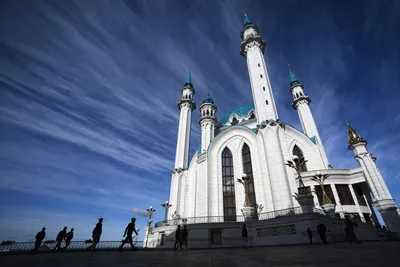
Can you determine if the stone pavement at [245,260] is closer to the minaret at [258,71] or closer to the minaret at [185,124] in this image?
the minaret at [258,71]

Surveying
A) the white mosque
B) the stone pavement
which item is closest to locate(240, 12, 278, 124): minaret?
the white mosque

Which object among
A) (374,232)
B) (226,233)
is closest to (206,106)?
(226,233)

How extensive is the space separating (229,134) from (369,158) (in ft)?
54.9

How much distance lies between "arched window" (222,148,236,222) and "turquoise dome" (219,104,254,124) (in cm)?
1387

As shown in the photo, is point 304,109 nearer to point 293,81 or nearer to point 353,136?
point 293,81

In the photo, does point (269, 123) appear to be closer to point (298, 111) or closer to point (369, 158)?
point (369, 158)

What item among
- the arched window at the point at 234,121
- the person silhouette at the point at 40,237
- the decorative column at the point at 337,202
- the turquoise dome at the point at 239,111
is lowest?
the person silhouette at the point at 40,237

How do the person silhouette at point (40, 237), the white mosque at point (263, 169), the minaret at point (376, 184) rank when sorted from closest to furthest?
the person silhouette at point (40, 237)
the minaret at point (376, 184)
the white mosque at point (263, 169)

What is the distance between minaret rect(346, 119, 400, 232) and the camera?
18844 millimetres

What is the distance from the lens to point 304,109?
3366cm

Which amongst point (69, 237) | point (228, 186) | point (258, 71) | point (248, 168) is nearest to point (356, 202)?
point (248, 168)

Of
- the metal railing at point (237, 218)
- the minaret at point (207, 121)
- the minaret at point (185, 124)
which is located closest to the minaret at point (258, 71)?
the minaret at point (207, 121)

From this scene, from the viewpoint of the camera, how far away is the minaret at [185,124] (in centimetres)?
3431

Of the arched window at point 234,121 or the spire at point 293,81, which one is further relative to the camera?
the arched window at point 234,121
